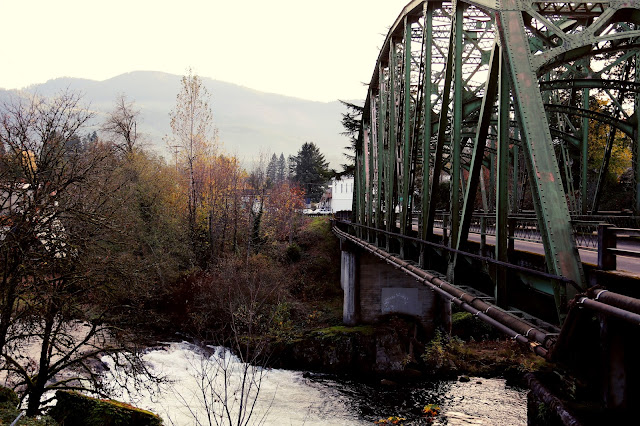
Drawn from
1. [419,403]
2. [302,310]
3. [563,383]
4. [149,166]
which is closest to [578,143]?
[563,383]

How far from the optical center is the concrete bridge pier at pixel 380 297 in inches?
1018

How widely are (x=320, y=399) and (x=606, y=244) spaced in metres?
15.9

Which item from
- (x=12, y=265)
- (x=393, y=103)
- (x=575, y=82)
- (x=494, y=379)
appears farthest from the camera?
(x=494, y=379)

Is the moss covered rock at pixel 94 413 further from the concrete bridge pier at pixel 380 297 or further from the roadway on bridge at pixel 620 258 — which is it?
the concrete bridge pier at pixel 380 297

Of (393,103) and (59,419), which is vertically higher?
(393,103)

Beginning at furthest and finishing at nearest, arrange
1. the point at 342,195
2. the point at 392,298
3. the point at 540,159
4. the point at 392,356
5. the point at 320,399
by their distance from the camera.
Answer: the point at 342,195 < the point at 392,298 < the point at 392,356 < the point at 320,399 < the point at 540,159

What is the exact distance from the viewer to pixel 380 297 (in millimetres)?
26188

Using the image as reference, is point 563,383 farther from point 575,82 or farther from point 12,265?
point 12,265

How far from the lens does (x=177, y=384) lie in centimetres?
1823

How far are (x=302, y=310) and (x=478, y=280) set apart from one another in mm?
21092

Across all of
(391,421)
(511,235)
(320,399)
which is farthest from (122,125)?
(511,235)

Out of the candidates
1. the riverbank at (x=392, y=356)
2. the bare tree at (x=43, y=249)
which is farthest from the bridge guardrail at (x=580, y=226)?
the riverbank at (x=392, y=356)

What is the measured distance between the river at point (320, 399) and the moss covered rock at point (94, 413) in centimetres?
245

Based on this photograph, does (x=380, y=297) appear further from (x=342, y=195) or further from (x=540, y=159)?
(x=342, y=195)
